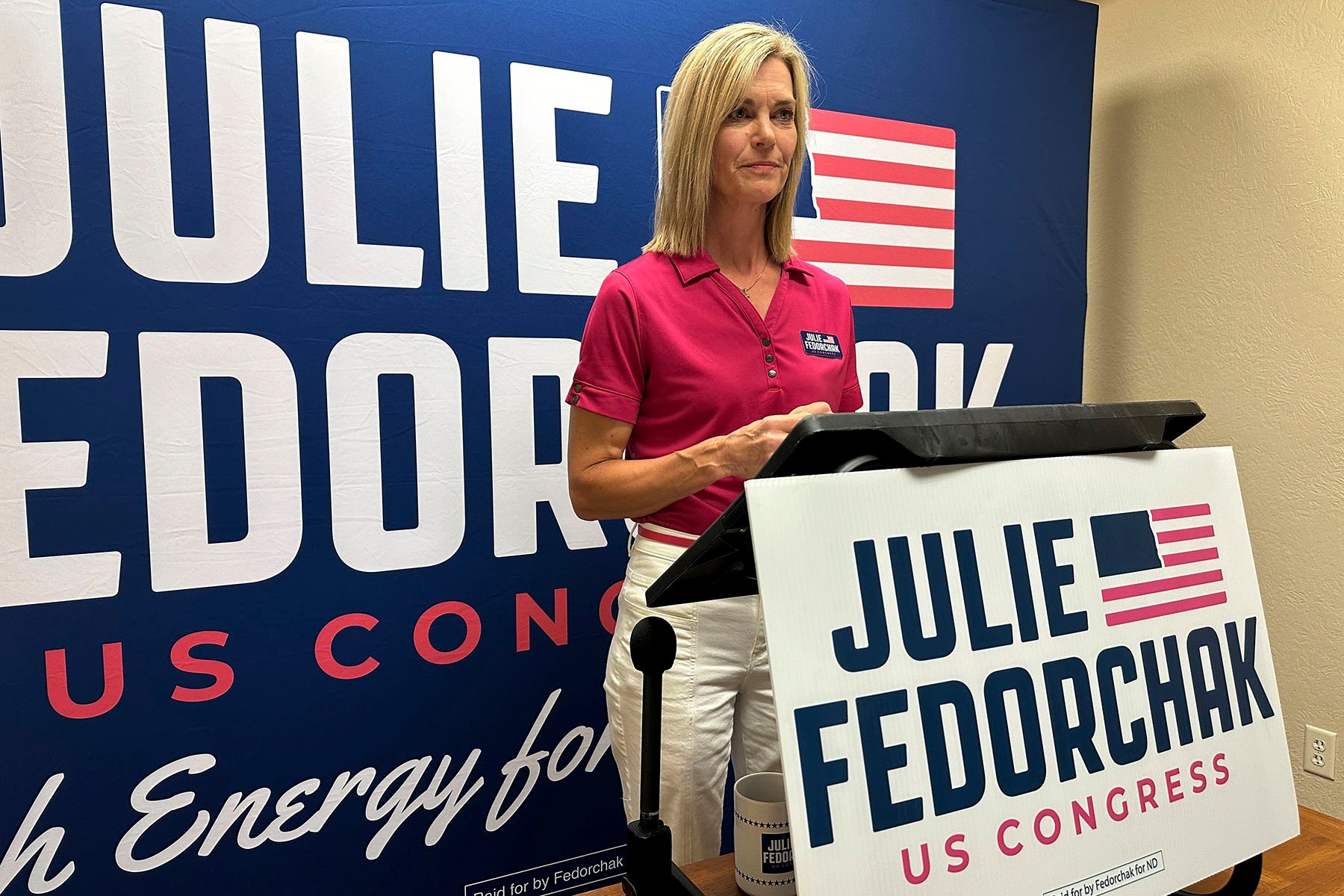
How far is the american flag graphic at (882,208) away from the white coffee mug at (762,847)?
1.66 meters

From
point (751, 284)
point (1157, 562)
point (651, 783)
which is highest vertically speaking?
point (751, 284)

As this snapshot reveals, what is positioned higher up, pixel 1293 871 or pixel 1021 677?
pixel 1021 677

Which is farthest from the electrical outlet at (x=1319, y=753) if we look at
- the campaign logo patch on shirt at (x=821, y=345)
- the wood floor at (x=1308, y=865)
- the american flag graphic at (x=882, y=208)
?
the campaign logo patch on shirt at (x=821, y=345)

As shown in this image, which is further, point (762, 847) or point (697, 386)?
point (697, 386)

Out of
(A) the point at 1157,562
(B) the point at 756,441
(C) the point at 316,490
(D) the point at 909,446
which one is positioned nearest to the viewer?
(D) the point at 909,446

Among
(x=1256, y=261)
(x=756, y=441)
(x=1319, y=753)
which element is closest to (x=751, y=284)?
(x=756, y=441)

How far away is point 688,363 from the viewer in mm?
1316

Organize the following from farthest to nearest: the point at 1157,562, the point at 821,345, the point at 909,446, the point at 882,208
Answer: the point at 882,208, the point at 821,345, the point at 1157,562, the point at 909,446

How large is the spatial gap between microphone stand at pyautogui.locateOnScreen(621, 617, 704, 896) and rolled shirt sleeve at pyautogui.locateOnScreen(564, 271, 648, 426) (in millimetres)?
566

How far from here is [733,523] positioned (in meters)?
0.68

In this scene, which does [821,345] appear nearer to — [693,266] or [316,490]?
[693,266]

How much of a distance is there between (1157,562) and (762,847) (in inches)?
17.3

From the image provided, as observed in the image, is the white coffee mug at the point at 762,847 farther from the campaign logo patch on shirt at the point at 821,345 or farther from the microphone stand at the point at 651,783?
the campaign logo patch on shirt at the point at 821,345

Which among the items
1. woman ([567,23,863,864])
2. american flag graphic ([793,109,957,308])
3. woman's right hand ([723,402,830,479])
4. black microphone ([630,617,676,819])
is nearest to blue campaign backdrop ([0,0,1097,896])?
american flag graphic ([793,109,957,308])
